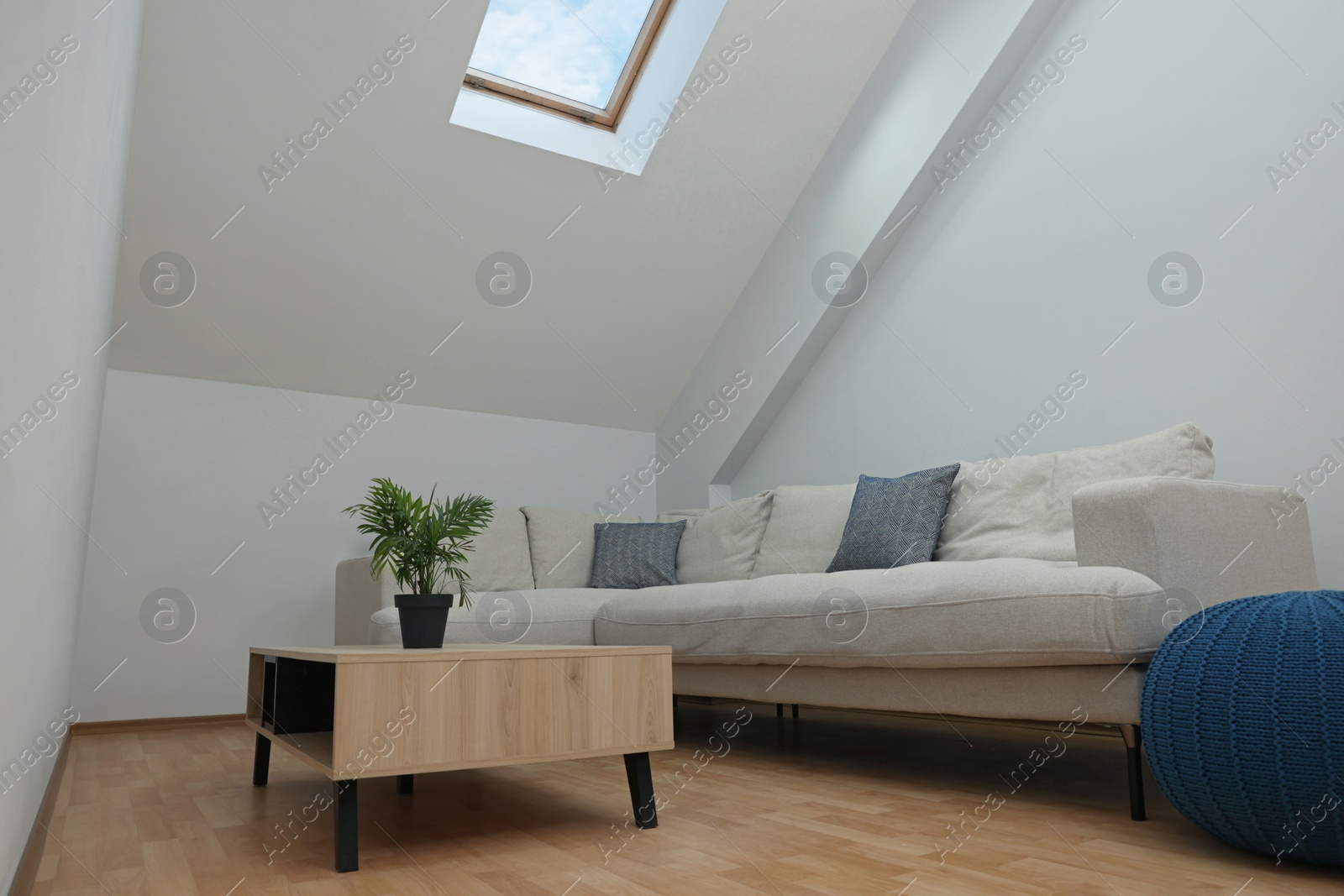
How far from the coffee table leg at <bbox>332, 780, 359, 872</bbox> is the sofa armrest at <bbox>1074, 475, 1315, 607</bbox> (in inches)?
65.0

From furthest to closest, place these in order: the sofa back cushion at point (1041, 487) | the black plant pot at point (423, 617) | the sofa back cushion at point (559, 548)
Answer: the sofa back cushion at point (559, 548), the sofa back cushion at point (1041, 487), the black plant pot at point (423, 617)

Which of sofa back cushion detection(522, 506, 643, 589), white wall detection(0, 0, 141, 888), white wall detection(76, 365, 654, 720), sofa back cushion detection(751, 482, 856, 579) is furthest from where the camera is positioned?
sofa back cushion detection(522, 506, 643, 589)

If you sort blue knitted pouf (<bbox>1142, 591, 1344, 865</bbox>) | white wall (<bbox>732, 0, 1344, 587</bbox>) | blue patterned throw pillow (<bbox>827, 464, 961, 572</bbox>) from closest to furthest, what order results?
1. blue knitted pouf (<bbox>1142, 591, 1344, 865</bbox>)
2. white wall (<bbox>732, 0, 1344, 587</bbox>)
3. blue patterned throw pillow (<bbox>827, 464, 961, 572</bbox>)

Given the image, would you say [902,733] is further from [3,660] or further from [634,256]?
[3,660]

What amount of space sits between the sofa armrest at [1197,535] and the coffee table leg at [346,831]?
165cm

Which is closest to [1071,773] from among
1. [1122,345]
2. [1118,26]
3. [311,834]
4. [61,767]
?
[1122,345]

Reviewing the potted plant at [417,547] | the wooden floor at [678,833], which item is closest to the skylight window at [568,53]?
the potted plant at [417,547]

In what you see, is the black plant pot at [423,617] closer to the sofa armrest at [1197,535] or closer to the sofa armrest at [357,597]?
the sofa armrest at [357,597]

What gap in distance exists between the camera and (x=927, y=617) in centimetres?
211

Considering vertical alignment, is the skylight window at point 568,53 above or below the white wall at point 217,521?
above

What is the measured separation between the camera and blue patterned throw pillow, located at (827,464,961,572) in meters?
2.89

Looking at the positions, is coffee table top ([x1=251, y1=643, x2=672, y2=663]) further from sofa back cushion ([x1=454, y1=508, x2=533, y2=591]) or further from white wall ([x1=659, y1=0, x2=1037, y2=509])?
white wall ([x1=659, y1=0, x2=1037, y2=509])

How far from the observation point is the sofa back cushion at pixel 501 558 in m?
3.90

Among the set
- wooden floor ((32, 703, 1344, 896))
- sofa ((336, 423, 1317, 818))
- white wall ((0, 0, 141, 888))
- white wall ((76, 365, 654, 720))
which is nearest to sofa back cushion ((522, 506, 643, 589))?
sofa ((336, 423, 1317, 818))
